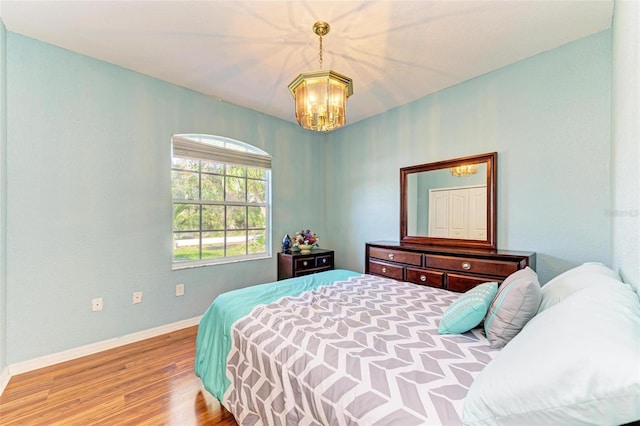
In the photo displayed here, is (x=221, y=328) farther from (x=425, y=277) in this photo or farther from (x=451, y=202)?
(x=451, y=202)

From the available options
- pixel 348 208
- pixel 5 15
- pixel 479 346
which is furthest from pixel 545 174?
pixel 5 15

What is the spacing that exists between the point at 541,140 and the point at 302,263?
2.91 meters

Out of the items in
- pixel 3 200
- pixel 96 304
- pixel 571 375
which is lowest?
pixel 96 304

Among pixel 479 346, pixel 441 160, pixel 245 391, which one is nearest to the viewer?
pixel 479 346

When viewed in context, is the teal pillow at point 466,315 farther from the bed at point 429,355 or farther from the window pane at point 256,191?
the window pane at point 256,191

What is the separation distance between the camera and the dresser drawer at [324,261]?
150 inches

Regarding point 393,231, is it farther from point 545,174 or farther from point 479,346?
point 479,346

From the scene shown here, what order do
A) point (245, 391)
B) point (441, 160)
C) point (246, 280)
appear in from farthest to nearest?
point (246, 280) → point (441, 160) → point (245, 391)

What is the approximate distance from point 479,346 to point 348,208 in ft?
9.98

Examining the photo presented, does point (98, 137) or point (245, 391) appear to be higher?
point (98, 137)

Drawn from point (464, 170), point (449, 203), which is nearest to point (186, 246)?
point (449, 203)

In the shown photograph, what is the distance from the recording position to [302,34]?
2.10m

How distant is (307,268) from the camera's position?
146 inches

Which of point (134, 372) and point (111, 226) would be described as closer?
point (134, 372)
